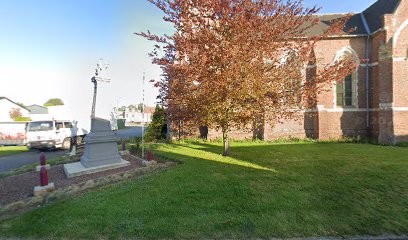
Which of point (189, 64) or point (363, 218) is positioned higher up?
point (189, 64)

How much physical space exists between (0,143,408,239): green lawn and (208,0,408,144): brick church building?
8249 mm

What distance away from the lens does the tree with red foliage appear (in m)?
5.98

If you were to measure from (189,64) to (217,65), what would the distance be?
0.93m

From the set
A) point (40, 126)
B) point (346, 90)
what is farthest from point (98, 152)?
point (346, 90)

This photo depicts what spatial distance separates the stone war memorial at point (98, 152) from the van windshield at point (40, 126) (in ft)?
25.1

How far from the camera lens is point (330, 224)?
10.8ft

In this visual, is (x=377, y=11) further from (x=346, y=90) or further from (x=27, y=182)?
(x=27, y=182)

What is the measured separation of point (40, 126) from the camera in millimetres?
12359

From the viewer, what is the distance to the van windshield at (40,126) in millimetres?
12151

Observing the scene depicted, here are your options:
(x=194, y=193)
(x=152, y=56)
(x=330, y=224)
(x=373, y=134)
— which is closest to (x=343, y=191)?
(x=330, y=224)

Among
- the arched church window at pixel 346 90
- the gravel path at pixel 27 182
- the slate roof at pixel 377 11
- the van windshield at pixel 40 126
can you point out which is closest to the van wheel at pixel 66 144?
the van windshield at pixel 40 126

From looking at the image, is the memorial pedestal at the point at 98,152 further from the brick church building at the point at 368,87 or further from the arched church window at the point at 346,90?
the arched church window at the point at 346,90

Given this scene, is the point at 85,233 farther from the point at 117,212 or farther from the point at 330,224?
the point at 330,224

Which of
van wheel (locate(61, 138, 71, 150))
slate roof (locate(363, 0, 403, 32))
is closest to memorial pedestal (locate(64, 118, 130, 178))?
van wheel (locate(61, 138, 71, 150))
